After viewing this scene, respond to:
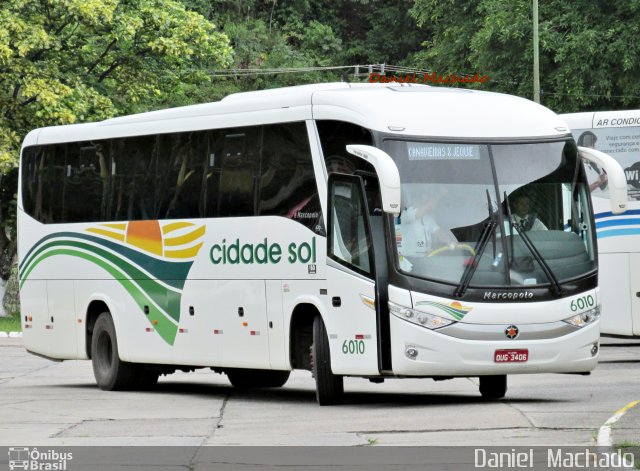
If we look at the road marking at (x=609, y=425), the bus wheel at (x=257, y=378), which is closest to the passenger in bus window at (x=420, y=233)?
the road marking at (x=609, y=425)

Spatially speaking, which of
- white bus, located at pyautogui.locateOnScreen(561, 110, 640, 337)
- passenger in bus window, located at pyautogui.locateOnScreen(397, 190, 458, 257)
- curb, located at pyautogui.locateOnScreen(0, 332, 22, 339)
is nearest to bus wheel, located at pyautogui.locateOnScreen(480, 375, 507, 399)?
passenger in bus window, located at pyautogui.locateOnScreen(397, 190, 458, 257)

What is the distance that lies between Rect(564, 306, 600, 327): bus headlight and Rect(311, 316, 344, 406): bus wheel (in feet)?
8.10

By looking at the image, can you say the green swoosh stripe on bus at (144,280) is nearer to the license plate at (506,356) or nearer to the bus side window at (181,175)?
the bus side window at (181,175)

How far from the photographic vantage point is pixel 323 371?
17125mm

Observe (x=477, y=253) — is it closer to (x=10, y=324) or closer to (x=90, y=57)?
(x=10, y=324)

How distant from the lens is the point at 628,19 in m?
51.5

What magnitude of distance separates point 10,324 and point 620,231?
67.8 ft

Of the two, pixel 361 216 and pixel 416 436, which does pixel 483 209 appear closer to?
pixel 361 216

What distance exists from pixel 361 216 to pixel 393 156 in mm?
691

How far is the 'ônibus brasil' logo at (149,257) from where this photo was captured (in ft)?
65.8

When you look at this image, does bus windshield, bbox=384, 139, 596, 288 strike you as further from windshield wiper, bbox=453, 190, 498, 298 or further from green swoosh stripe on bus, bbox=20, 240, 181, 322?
green swoosh stripe on bus, bbox=20, 240, 181, 322

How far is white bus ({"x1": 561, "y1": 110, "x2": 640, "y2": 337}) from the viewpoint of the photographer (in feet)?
80.6

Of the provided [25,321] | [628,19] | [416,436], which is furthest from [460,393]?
[628,19]

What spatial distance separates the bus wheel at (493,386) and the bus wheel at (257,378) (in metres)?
4.01
